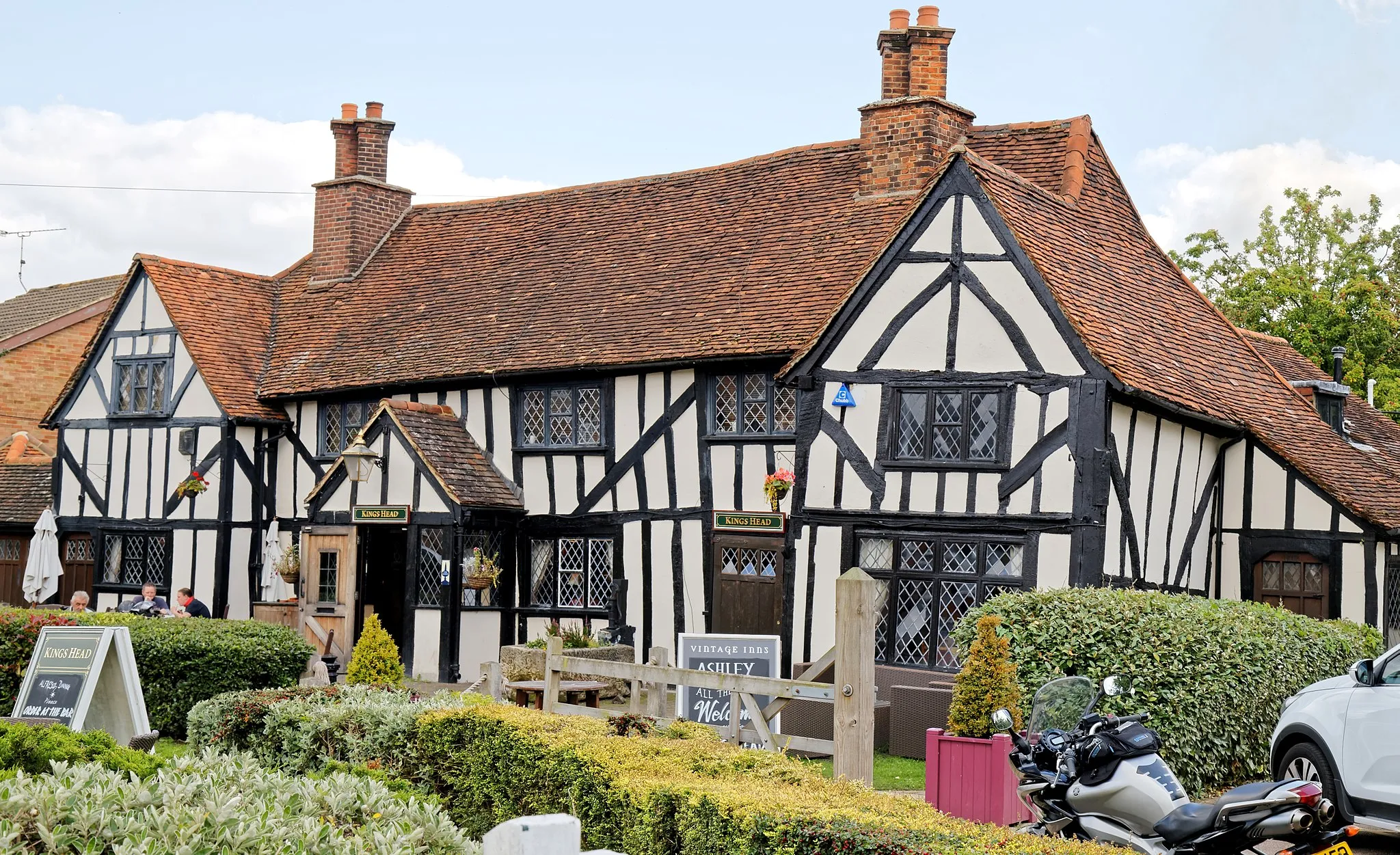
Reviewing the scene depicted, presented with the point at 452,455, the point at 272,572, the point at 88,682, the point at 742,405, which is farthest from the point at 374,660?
the point at 272,572

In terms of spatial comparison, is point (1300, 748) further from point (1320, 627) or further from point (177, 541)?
point (177, 541)

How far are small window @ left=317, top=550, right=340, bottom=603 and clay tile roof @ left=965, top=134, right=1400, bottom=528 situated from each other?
1137 cm

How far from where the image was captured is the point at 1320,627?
47.8ft

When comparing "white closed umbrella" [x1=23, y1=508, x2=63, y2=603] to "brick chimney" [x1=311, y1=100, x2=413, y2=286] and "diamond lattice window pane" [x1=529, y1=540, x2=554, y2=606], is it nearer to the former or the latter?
"brick chimney" [x1=311, y1=100, x2=413, y2=286]

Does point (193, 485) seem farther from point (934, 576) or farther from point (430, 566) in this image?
point (934, 576)

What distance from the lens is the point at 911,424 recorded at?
17188 millimetres

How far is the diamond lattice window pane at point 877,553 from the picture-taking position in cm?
1719

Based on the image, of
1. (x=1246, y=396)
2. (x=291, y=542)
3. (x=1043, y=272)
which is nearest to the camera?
(x=1043, y=272)

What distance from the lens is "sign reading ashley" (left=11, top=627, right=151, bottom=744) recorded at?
12500mm

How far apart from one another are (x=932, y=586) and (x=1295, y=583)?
5147 millimetres

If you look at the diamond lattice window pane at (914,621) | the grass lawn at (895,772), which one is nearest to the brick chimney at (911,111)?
the diamond lattice window pane at (914,621)

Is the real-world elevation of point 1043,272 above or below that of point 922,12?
below

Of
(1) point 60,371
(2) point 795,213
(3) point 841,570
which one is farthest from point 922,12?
(1) point 60,371

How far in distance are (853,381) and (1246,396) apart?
5.72 metres
